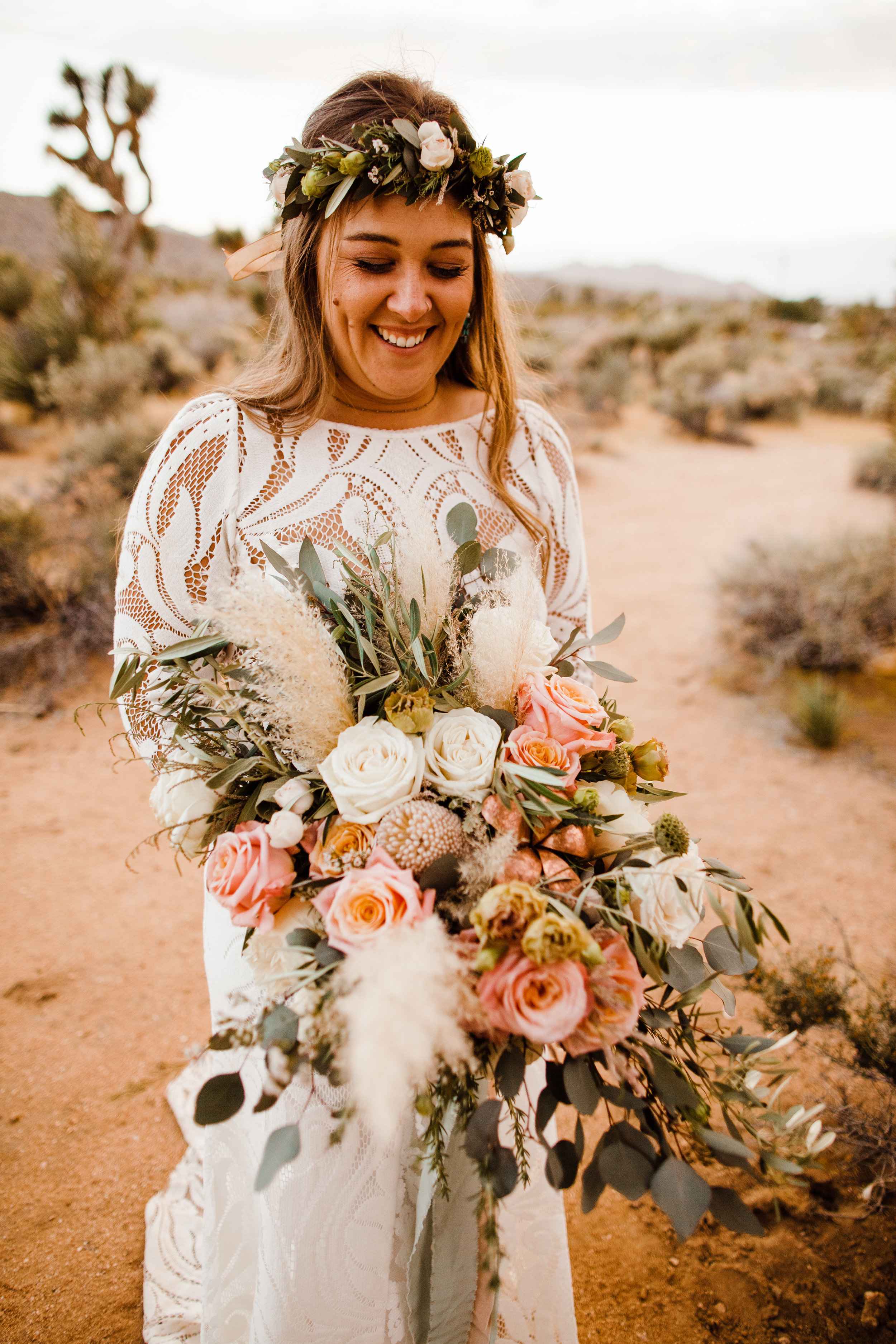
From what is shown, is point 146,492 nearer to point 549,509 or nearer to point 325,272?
point 325,272

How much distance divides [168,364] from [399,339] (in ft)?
41.0

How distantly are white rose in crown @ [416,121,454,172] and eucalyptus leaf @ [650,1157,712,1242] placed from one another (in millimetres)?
1773

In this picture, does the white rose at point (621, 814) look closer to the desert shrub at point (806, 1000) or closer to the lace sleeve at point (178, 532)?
the lace sleeve at point (178, 532)

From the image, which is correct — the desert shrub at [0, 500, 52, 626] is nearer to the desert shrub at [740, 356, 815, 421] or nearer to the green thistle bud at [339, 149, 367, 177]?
the green thistle bud at [339, 149, 367, 177]

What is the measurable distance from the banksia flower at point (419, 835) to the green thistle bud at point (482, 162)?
141 cm

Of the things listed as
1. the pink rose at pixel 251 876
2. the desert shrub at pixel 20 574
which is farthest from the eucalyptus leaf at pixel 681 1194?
the desert shrub at pixel 20 574

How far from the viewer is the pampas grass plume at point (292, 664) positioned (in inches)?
39.6

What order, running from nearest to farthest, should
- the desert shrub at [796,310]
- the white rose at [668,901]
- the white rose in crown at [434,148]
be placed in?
the white rose at [668,901], the white rose in crown at [434,148], the desert shrub at [796,310]

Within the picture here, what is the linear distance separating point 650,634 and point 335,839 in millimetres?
5966

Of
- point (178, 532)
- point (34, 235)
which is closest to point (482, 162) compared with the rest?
point (178, 532)

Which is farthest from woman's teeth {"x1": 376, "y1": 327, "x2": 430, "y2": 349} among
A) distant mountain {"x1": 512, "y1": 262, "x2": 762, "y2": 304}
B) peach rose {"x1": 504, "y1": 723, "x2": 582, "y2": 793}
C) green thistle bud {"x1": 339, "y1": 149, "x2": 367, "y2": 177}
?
distant mountain {"x1": 512, "y1": 262, "x2": 762, "y2": 304}

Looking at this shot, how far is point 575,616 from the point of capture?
205 centimetres

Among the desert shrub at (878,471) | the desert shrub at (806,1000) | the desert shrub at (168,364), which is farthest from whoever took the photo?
the desert shrub at (168,364)

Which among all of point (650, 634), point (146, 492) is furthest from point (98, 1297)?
point (650, 634)
